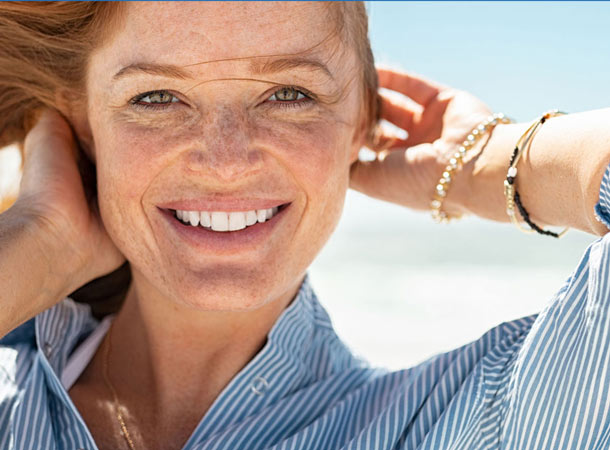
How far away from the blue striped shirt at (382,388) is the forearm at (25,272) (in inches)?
6.9

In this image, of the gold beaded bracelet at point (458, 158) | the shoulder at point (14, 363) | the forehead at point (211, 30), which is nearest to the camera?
the forehead at point (211, 30)

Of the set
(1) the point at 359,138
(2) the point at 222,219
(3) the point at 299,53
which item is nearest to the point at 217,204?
(2) the point at 222,219

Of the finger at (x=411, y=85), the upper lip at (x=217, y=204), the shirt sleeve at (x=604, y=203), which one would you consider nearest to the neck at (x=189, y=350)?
the upper lip at (x=217, y=204)

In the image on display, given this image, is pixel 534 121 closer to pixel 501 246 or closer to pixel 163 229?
pixel 163 229

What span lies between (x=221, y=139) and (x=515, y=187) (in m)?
0.78

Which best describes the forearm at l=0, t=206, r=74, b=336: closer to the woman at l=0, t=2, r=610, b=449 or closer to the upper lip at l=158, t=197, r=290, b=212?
the woman at l=0, t=2, r=610, b=449

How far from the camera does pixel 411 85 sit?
2.74 meters

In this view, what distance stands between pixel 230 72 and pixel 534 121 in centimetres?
79

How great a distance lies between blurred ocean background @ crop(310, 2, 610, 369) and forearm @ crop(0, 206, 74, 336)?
20.4ft

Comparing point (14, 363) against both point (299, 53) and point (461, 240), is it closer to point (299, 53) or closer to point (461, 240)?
Result: point (299, 53)

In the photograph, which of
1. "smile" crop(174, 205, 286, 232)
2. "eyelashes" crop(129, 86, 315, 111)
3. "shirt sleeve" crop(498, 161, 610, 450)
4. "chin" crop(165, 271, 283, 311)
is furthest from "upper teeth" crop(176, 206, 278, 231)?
"shirt sleeve" crop(498, 161, 610, 450)

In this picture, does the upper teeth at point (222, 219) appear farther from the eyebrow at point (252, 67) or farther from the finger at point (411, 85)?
the finger at point (411, 85)

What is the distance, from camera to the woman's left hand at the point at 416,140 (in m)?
2.38

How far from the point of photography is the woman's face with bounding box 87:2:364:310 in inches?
74.8
